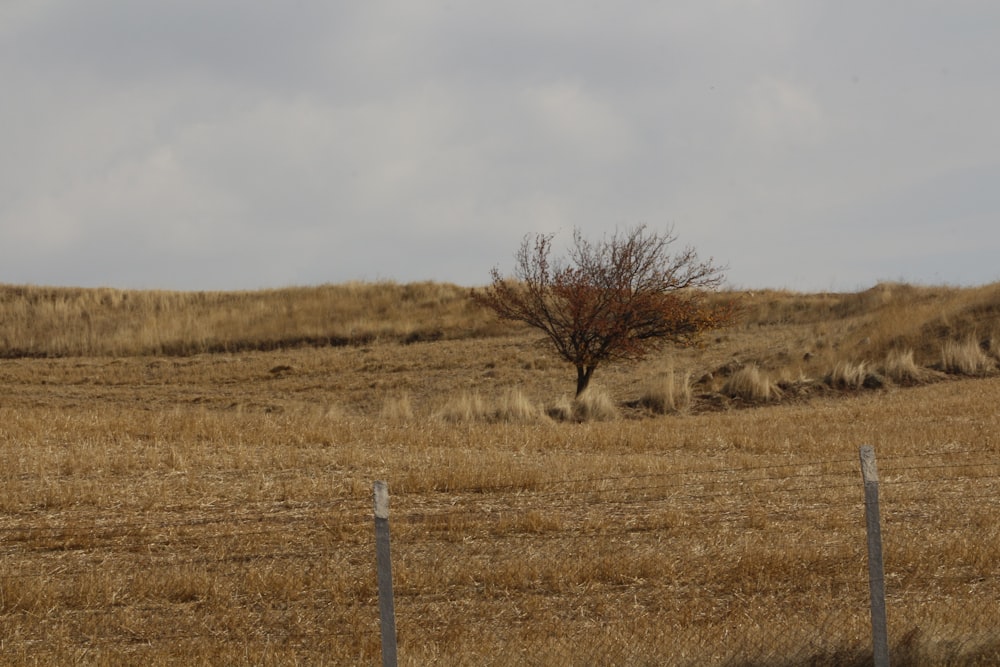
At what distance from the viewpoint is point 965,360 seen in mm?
27609

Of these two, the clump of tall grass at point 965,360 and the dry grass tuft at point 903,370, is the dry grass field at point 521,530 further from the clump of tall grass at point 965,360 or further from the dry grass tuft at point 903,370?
the clump of tall grass at point 965,360

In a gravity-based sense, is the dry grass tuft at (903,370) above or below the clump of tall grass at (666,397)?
above

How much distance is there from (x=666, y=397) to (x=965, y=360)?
8.58 m

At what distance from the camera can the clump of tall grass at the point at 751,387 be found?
25500mm

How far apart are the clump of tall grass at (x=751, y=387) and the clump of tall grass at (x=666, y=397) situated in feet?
3.53

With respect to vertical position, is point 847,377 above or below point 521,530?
above

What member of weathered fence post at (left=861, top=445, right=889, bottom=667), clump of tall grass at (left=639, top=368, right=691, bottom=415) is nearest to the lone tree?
clump of tall grass at (left=639, top=368, right=691, bottom=415)

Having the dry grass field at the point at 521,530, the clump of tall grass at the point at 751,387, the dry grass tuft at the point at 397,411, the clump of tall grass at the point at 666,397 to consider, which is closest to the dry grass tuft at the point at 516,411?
the dry grass field at the point at 521,530

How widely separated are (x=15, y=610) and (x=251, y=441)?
26.6 ft

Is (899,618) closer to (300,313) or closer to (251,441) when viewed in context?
(251,441)

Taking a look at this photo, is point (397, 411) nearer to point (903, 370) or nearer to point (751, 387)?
point (751, 387)

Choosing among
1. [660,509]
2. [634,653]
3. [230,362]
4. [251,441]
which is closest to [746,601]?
[634,653]

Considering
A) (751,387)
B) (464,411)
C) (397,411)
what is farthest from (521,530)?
(751,387)

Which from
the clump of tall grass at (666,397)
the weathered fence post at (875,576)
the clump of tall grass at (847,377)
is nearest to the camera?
the weathered fence post at (875,576)
